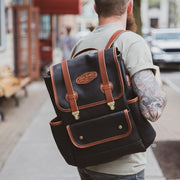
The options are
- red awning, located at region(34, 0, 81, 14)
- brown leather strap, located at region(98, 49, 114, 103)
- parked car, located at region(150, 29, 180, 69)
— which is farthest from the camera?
parked car, located at region(150, 29, 180, 69)

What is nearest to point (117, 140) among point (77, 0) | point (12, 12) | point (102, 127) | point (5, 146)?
point (102, 127)

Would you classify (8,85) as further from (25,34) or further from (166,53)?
(166,53)

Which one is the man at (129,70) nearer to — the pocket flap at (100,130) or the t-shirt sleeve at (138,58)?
the t-shirt sleeve at (138,58)

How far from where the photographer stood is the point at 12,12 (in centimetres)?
1113

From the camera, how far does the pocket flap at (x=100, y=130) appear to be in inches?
72.4

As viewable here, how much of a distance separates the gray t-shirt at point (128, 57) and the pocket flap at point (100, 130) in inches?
5.8

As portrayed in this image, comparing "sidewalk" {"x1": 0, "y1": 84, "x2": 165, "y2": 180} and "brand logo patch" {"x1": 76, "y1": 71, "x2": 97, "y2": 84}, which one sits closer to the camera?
"brand logo patch" {"x1": 76, "y1": 71, "x2": 97, "y2": 84}

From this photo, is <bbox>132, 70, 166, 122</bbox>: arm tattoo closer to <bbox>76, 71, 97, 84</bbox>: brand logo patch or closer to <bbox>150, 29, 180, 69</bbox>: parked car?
<bbox>76, 71, 97, 84</bbox>: brand logo patch

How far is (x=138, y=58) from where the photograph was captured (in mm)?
1841

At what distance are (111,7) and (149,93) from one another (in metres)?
0.49

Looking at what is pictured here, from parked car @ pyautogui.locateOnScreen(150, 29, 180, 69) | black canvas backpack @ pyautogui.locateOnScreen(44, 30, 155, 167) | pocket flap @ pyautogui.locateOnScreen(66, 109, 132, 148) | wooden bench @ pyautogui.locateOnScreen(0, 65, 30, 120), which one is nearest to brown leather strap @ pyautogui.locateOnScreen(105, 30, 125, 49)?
black canvas backpack @ pyautogui.locateOnScreen(44, 30, 155, 167)

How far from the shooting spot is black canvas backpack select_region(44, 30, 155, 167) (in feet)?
5.92

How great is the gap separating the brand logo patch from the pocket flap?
0.19 metres

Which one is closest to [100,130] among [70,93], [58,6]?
[70,93]
